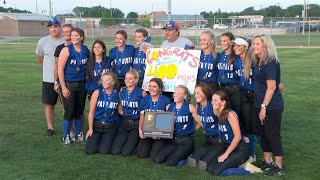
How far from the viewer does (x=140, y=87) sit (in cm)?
693

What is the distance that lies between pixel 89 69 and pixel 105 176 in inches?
80.8

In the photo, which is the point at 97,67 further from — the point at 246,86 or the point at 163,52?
the point at 246,86

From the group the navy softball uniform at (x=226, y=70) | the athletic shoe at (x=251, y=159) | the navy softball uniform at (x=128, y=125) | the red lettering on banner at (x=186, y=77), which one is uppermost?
the navy softball uniform at (x=226, y=70)

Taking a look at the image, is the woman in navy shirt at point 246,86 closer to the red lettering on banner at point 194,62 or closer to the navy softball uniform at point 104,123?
the red lettering on banner at point 194,62

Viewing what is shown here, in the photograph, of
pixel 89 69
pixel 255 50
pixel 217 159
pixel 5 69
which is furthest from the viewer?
pixel 5 69

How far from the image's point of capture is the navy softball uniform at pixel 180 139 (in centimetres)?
604

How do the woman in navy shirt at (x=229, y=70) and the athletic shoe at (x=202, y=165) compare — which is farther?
the woman in navy shirt at (x=229, y=70)

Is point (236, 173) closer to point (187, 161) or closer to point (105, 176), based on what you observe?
point (187, 161)

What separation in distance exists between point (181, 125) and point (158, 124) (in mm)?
339

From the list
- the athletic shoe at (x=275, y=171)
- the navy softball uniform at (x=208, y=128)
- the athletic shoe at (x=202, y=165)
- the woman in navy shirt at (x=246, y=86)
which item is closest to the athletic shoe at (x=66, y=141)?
the navy softball uniform at (x=208, y=128)

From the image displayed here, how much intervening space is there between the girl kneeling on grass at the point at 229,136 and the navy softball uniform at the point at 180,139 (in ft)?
1.57

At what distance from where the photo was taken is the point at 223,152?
587cm

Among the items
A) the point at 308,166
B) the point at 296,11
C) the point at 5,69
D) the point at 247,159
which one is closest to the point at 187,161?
the point at 247,159

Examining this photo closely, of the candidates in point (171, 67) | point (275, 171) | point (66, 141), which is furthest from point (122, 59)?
point (275, 171)
